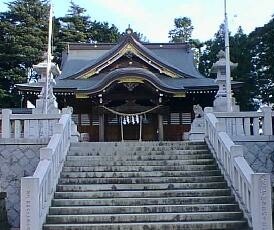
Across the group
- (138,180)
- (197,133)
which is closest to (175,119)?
(197,133)

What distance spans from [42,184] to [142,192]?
1.97m

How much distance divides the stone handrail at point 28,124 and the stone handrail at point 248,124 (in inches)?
157

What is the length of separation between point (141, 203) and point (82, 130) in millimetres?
11320

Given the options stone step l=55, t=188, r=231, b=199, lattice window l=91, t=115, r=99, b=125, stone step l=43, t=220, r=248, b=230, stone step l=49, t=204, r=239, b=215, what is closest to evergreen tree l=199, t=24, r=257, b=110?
lattice window l=91, t=115, r=99, b=125

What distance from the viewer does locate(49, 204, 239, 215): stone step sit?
24.9 feet

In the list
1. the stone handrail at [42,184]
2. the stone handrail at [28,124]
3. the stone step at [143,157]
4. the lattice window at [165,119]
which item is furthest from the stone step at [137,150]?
the lattice window at [165,119]

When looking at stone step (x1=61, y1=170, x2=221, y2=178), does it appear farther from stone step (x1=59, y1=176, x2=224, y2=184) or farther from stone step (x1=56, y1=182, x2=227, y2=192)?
stone step (x1=56, y1=182, x2=227, y2=192)

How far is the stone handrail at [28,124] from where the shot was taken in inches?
399

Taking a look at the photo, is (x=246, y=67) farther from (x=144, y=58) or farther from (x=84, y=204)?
(x=84, y=204)

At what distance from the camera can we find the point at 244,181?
7234 millimetres

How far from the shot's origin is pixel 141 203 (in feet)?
25.9

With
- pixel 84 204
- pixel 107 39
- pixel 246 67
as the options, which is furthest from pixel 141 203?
pixel 107 39

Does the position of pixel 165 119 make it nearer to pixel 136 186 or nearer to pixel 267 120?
pixel 267 120

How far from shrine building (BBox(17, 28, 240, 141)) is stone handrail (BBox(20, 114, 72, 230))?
28.6ft
